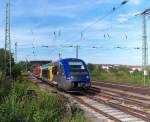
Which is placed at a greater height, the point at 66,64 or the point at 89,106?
the point at 66,64

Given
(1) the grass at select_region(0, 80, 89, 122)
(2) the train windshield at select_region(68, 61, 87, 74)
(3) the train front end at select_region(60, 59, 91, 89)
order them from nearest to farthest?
(1) the grass at select_region(0, 80, 89, 122), (3) the train front end at select_region(60, 59, 91, 89), (2) the train windshield at select_region(68, 61, 87, 74)

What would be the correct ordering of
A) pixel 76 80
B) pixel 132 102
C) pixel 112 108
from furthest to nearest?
pixel 76 80
pixel 132 102
pixel 112 108

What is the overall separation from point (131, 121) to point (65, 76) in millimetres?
15018

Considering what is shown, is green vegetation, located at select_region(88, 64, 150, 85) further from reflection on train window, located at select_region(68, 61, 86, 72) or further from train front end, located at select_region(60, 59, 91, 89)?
train front end, located at select_region(60, 59, 91, 89)

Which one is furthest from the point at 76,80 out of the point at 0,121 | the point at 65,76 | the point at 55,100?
the point at 0,121

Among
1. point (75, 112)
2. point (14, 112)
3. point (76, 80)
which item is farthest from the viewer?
point (76, 80)

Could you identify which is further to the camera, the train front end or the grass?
the train front end

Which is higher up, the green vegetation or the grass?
the green vegetation

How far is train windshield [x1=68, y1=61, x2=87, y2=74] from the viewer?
31.7m

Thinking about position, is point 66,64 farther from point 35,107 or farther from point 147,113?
point 35,107

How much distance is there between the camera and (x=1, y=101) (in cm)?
1702

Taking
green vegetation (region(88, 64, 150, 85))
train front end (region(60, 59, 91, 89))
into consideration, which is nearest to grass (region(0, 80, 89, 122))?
train front end (region(60, 59, 91, 89))

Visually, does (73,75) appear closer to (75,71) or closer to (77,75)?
(77,75)

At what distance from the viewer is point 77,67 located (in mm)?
32375
